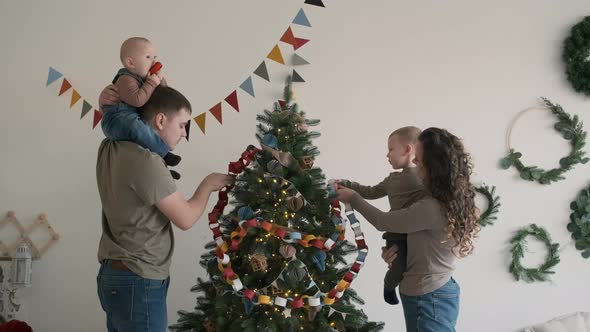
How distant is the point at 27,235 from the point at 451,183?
2310 mm

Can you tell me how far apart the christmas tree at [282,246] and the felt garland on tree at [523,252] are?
53.0 inches

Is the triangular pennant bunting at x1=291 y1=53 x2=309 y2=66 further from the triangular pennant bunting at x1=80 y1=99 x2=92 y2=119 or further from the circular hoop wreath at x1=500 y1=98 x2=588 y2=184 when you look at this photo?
the circular hoop wreath at x1=500 y1=98 x2=588 y2=184

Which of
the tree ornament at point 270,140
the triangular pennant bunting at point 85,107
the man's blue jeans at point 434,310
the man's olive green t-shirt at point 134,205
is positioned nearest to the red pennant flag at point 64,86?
the triangular pennant bunting at point 85,107

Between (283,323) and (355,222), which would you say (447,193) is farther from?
(283,323)

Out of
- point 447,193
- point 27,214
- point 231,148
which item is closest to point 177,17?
point 231,148

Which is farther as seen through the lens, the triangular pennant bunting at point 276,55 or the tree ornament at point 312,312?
the triangular pennant bunting at point 276,55

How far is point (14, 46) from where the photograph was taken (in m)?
3.09

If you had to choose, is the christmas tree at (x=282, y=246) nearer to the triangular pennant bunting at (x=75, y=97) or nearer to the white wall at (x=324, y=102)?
the white wall at (x=324, y=102)

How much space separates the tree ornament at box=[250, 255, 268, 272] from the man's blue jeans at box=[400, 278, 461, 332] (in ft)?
→ 1.96

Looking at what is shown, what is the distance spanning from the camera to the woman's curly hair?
2.11 metres

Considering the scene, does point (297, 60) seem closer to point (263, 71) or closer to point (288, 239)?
point (263, 71)

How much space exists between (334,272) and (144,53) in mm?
1107

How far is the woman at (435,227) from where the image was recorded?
6.94 feet

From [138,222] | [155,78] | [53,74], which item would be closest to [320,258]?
[138,222]
